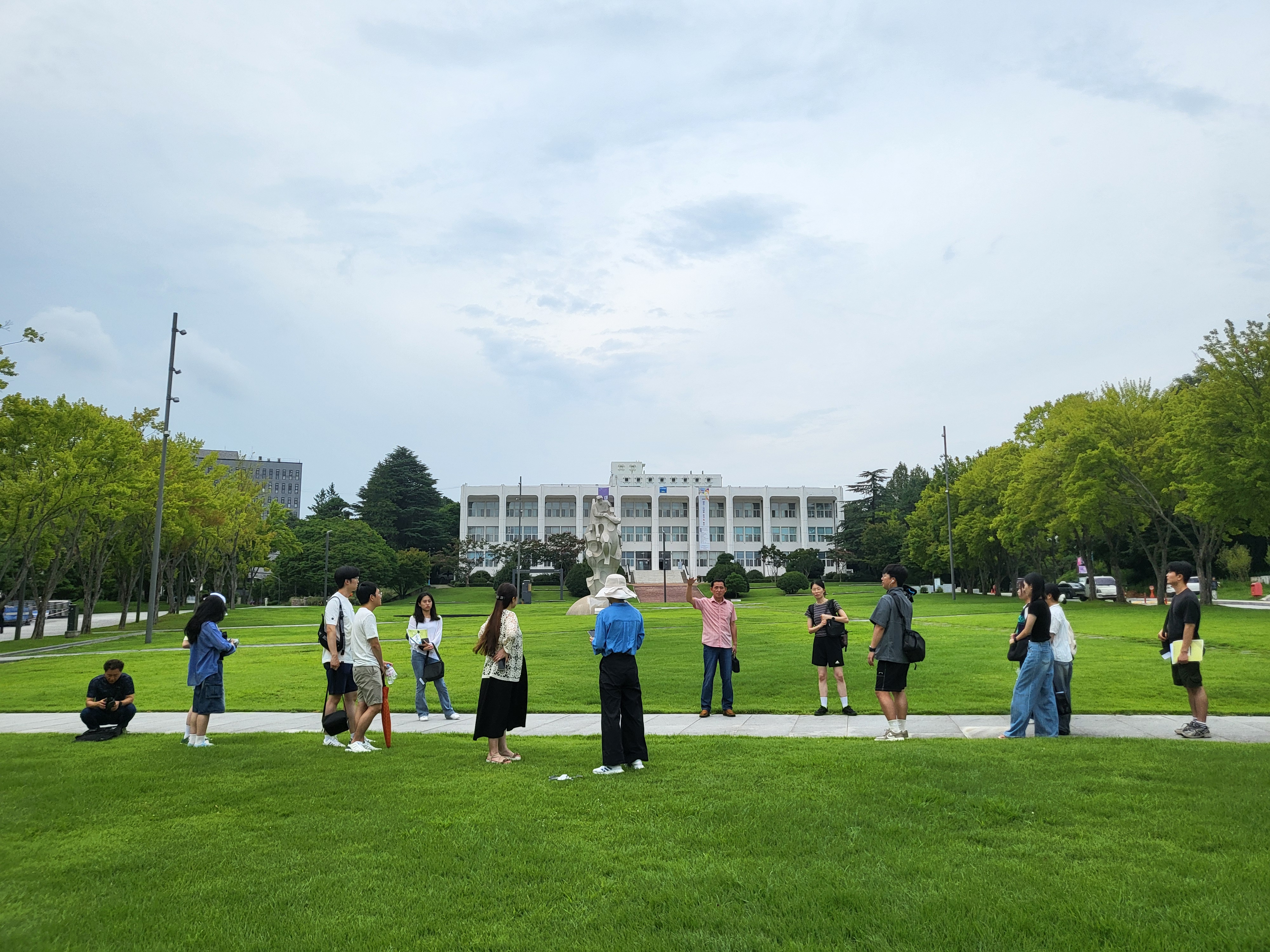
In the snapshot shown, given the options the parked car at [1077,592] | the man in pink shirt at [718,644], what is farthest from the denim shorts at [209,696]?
the parked car at [1077,592]

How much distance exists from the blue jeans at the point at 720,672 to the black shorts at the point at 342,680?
4688 mm

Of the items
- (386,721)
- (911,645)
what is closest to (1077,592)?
(911,645)

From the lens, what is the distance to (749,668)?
17938 mm

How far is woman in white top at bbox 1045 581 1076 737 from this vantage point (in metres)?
9.83

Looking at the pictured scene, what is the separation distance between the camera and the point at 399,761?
8.73 metres

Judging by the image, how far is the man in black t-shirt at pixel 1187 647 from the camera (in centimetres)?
949

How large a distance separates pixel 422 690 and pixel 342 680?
10.7ft

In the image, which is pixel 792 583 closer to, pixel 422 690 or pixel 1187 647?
pixel 422 690

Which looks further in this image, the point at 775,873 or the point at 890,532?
the point at 890,532

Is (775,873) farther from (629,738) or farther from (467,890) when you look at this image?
(629,738)

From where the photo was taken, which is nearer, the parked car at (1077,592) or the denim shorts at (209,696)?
the denim shorts at (209,696)

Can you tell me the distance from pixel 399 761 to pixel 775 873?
194 inches

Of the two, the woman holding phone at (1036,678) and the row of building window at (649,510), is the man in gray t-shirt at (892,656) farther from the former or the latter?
the row of building window at (649,510)

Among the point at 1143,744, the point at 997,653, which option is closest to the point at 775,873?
the point at 1143,744
